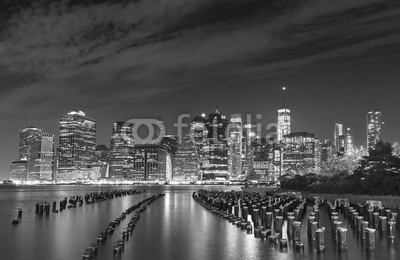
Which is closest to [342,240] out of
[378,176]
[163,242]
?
[163,242]

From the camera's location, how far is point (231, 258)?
27891 mm

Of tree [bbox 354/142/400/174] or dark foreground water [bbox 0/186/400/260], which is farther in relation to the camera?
tree [bbox 354/142/400/174]

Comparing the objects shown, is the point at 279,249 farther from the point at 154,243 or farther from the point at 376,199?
the point at 376,199

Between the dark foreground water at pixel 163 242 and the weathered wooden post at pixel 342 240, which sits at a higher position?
the weathered wooden post at pixel 342 240

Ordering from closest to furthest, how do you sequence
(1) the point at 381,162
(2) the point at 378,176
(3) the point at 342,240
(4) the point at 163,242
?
(3) the point at 342,240, (4) the point at 163,242, (2) the point at 378,176, (1) the point at 381,162

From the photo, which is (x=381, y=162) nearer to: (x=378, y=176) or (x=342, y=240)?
(x=378, y=176)

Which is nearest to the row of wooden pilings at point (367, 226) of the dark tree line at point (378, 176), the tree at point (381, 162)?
the dark tree line at point (378, 176)

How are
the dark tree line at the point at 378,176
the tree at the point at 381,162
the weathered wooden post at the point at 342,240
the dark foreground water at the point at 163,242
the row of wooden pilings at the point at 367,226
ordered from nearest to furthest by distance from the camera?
1. the dark foreground water at the point at 163,242
2. the weathered wooden post at the point at 342,240
3. the row of wooden pilings at the point at 367,226
4. the dark tree line at the point at 378,176
5. the tree at the point at 381,162

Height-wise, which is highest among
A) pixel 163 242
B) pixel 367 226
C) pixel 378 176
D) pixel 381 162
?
pixel 381 162

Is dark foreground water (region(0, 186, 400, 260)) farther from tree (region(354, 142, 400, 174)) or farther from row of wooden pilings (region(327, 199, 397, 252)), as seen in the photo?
tree (region(354, 142, 400, 174))

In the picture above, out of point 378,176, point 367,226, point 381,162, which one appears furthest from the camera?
point 381,162

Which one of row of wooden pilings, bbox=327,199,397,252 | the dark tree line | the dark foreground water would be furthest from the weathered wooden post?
the dark tree line

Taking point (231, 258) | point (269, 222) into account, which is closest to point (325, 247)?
point (231, 258)

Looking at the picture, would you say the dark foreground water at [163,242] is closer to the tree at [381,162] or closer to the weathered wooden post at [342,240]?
the weathered wooden post at [342,240]
